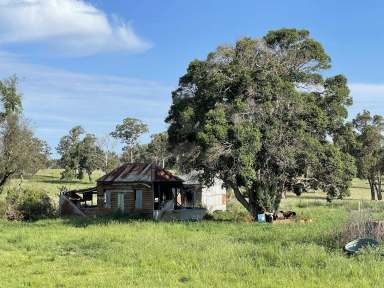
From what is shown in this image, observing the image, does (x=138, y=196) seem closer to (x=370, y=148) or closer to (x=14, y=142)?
(x=14, y=142)

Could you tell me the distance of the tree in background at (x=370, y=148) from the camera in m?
67.1

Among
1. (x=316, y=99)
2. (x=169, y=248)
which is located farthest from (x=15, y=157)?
(x=169, y=248)

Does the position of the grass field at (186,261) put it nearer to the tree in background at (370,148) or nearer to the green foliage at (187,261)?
the green foliage at (187,261)

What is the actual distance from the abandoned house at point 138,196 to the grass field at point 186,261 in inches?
634

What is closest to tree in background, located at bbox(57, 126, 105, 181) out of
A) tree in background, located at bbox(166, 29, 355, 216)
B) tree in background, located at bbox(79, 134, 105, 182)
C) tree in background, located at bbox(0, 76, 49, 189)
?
tree in background, located at bbox(79, 134, 105, 182)

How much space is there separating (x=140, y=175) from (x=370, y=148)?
3702 cm

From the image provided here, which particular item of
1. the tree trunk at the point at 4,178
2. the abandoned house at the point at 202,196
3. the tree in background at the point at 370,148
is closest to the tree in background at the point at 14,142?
the tree trunk at the point at 4,178

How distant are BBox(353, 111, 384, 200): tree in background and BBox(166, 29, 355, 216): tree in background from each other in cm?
3324

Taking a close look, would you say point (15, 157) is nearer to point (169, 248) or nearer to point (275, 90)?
point (275, 90)

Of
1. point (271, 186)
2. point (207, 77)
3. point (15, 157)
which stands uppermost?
point (207, 77)

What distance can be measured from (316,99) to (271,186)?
638cm

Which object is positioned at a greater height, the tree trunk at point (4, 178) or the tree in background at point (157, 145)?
the tree in background at point (157, 145)

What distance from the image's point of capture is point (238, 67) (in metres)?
32.8

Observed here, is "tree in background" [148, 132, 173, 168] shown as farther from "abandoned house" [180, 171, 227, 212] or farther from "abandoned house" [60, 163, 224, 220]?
"abandoned house" [60, 163, 224, 220]
